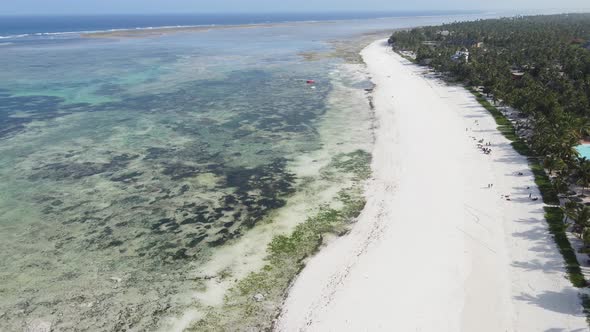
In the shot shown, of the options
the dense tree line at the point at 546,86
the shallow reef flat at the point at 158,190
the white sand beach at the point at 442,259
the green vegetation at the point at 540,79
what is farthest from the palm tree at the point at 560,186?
the shallow reef flat at the point at 158,190

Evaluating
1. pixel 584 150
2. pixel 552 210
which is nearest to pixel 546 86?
pixel 584 150

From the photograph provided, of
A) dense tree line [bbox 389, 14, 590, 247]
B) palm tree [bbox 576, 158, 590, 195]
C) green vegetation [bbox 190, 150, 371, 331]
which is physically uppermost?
dense tree line [bbox 389, 14, 590, 247]

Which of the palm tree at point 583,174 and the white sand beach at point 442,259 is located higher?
the palm tree at point 583,174

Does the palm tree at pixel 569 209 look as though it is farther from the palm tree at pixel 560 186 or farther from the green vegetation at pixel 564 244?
the palm tree at pixel 560 186

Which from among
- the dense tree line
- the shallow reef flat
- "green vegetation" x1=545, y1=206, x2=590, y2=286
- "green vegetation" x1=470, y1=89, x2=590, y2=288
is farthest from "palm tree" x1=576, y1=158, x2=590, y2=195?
the shallow reef flat

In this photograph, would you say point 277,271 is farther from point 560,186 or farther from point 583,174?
point 583,174

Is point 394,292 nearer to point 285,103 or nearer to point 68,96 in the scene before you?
point 285,103

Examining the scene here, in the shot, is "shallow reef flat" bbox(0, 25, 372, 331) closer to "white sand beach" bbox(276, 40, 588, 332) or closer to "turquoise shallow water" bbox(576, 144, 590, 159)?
"white sand beach" bbox(276, 40, 588, 332)
